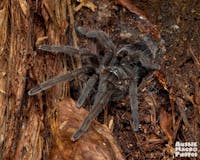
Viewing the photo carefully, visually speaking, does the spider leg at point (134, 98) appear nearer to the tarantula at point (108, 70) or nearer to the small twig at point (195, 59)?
the tarantula at point (108, 70)

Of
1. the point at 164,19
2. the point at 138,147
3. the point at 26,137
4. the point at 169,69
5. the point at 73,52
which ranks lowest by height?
the point at 138,147

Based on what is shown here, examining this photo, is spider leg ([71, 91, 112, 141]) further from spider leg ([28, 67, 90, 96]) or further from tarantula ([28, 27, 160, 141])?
spider leg ([28, 67, 90, 96])

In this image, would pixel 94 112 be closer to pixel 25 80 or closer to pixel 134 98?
pixel 134 98

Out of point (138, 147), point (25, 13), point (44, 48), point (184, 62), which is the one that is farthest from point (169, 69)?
point (25, 13)

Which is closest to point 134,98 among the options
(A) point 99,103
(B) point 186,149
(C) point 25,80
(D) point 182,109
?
(A) point 99,103

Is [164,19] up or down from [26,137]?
up

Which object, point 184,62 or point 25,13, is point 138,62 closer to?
point 184,62

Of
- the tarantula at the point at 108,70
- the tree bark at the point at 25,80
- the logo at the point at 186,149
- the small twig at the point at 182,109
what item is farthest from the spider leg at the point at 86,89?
the logo at the point at 186,149
